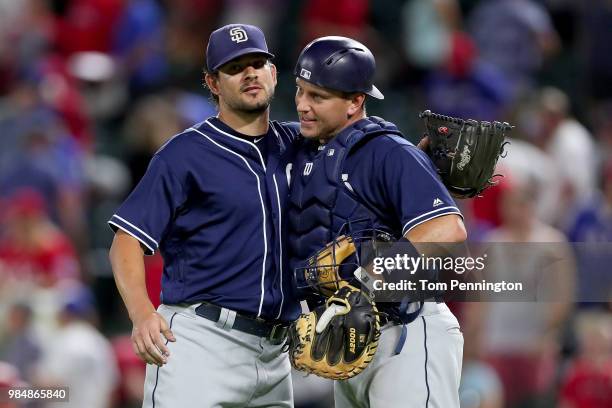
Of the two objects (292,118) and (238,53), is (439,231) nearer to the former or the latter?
(238,53)

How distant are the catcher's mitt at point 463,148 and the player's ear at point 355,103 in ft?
0.85

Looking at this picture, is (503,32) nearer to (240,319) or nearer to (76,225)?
(76,225)

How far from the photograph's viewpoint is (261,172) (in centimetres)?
478

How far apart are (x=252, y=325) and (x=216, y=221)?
40 centimetres

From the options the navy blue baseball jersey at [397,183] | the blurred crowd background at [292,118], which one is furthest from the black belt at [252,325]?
the blurred crowd background at [292,118]

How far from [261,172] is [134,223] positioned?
1.65ft

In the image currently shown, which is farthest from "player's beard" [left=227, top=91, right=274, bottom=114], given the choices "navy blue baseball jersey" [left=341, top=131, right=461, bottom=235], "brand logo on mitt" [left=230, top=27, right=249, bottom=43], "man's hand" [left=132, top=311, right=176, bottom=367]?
"man's hand" [left=132, top=311, right=176, bottom=367]

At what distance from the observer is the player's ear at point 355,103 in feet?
14.9

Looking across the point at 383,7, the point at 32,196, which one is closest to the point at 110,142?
the point at 32,196

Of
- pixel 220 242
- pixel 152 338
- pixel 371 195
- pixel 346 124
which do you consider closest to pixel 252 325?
pixel 220 242

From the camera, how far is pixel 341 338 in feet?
13.9

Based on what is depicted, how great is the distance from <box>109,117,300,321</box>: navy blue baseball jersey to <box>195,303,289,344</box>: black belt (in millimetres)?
33

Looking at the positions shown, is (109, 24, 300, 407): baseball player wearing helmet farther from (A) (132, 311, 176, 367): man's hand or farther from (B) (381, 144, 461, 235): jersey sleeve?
(B) (381, 144, 461, 235): jersey sleeve

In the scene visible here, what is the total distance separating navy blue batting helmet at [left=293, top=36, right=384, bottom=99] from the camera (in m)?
4.45
